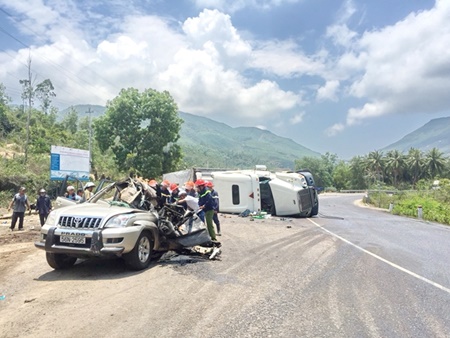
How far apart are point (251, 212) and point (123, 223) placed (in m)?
13.5

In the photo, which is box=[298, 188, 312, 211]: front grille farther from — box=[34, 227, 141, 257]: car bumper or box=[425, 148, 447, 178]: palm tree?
box=[425, 148, 447, 178]: palm tree

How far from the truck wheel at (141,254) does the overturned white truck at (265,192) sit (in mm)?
12749

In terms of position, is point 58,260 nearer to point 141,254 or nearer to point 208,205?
point 141,254

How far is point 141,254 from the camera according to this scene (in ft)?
23.7

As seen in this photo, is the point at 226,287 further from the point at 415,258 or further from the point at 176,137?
the point at 176,137

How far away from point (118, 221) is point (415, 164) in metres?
102

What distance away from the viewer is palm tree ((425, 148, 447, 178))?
95.6m

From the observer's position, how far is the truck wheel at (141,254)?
695 cm

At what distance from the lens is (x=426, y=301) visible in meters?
5.50

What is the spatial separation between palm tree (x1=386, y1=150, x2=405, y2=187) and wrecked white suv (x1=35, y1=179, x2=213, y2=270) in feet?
325

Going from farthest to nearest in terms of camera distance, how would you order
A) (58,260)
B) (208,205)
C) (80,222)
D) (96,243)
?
(208,205)
(58,260)
(80,222)
(96,243)

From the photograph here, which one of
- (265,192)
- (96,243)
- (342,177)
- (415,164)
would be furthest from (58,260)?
(342,177)

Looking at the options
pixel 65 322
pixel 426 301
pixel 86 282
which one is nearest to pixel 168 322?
pixel 65 322

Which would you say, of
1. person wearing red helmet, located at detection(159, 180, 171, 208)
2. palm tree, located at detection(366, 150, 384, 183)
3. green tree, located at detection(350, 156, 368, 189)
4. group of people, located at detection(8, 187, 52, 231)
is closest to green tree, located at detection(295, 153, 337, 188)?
green tree, located at detection(350, 156, 368, 189)
